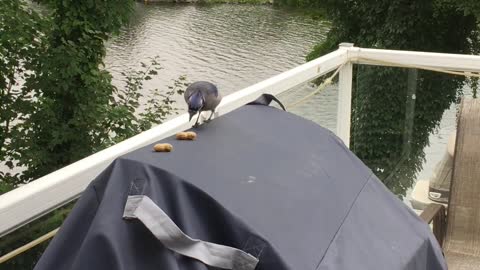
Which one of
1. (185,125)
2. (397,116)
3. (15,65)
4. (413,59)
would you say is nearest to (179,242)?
(185,125)

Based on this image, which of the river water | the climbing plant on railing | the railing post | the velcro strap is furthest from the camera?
the river water

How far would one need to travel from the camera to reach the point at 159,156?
4.29 ft

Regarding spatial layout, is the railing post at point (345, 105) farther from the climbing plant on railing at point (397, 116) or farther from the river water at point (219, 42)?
the river water at point (219, 42)

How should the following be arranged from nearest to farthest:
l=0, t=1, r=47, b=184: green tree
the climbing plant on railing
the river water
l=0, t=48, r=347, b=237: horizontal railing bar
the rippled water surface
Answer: l=0, t=48, r=347, b=237: horizontal railing bar
the climbing plant on railing
l=0, t=1, r=47, b=184: green tree
the river water
the rippled water surface

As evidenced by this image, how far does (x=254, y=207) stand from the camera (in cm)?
126

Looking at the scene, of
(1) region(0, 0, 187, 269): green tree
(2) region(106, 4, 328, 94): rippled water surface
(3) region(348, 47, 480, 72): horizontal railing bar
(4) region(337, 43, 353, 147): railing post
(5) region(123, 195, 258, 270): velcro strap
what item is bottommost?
(2) region(106, 4, 328, 94): rippled water surface

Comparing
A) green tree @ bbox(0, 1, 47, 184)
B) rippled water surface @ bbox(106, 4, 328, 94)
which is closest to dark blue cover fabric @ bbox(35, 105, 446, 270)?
green tree @ bbox(0, 1, 47, 184)

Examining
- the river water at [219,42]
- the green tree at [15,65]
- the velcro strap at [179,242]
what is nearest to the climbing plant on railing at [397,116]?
the velcro strap at [179,242]

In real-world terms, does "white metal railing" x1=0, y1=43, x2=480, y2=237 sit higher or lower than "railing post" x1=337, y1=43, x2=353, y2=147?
higher

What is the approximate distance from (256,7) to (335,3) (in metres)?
15.8

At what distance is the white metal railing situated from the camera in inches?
56.6

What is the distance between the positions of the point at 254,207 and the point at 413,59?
7.37 feet

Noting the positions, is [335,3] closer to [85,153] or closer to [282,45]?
[282,45]

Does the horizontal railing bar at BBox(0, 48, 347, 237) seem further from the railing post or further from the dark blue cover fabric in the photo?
the railing post
